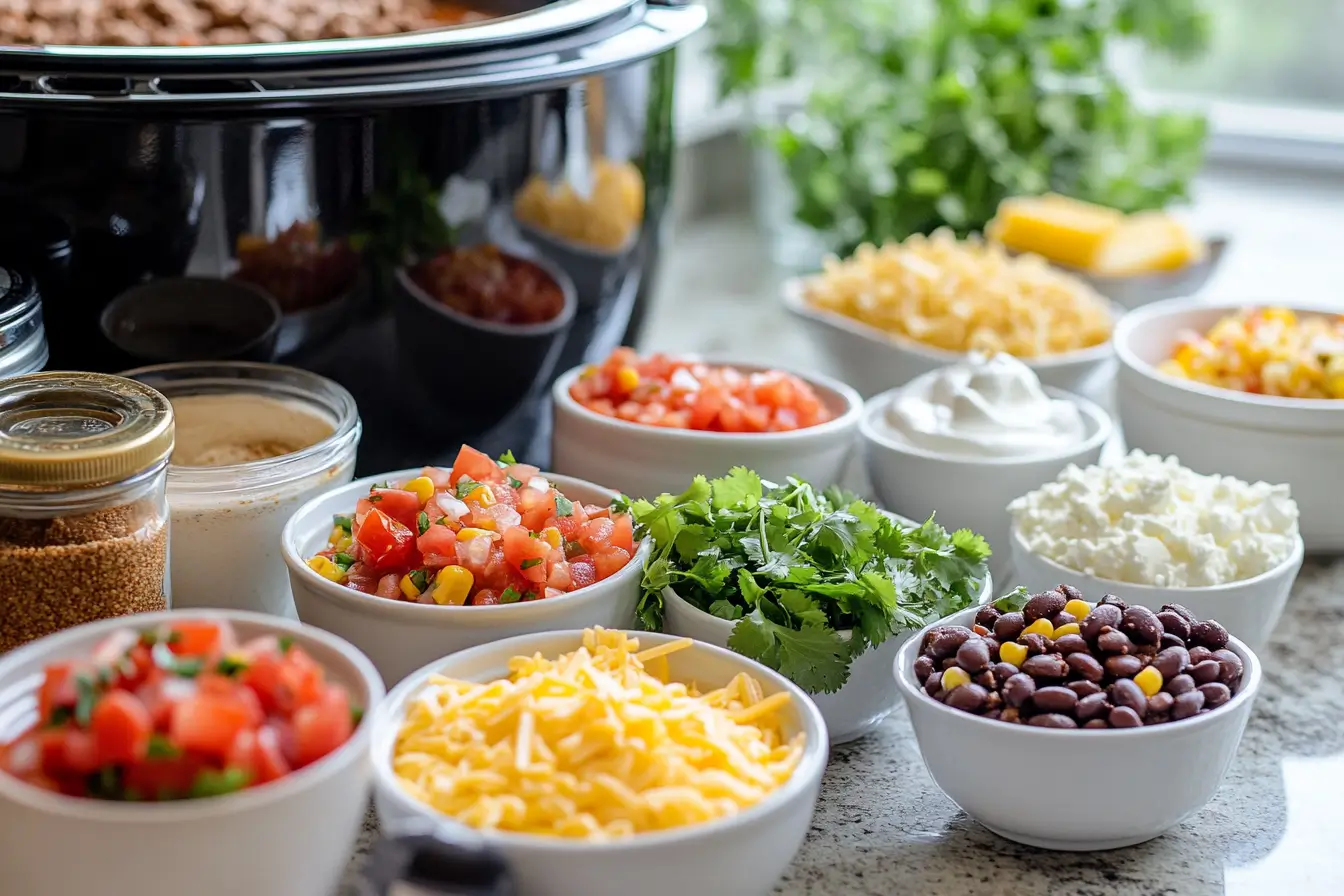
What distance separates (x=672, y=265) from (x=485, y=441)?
1134 mm

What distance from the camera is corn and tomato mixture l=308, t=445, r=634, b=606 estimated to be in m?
1.25

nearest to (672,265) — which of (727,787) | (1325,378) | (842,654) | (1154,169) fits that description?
(1154,169)

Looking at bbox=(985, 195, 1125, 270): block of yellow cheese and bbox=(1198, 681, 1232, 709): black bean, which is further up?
bbox=(985, 195, 1125, 270): block of yellow cheese

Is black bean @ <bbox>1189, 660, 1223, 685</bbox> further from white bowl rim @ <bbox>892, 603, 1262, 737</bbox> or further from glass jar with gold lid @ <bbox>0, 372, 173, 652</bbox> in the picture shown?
glass jar with gold lid @ <bbox>0, 372, 173, 652</bbox>

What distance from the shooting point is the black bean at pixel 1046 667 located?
45.6 inches

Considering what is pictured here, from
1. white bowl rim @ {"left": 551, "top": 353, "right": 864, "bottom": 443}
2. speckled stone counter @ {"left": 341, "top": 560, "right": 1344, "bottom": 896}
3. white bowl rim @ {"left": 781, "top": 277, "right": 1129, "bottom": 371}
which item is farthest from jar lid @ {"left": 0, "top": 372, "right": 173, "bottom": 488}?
white bowl rim @ {"left": 781, "top": 277, "right": 1129, "bottom": 371}

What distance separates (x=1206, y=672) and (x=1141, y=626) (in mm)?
62

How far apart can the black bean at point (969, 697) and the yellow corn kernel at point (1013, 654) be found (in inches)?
1.8

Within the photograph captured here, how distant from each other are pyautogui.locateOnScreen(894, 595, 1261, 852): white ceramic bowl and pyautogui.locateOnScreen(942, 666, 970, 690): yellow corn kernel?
19 mm

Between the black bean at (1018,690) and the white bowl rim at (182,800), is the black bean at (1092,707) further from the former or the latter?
the white bowl rim at (182,800)

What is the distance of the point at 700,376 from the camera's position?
1698mm

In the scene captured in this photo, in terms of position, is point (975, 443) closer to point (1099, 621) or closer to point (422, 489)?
point (1099, 621)

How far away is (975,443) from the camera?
161 centimetres

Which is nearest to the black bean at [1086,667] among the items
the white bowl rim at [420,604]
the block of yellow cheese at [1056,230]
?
the white bowl rim at [420,604]
